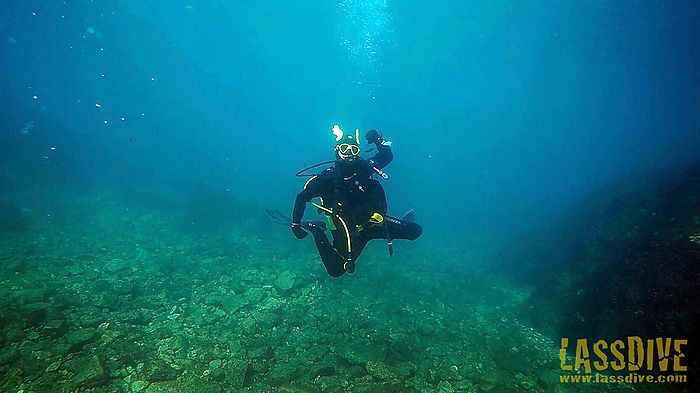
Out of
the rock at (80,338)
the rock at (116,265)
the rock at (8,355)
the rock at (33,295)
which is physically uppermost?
the rock at (116,265)

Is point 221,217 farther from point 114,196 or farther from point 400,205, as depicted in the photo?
point 400,205

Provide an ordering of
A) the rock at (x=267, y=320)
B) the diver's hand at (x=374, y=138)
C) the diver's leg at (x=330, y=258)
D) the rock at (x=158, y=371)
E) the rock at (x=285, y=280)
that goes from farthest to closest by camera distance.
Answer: the rock at (x=285, y=280) < the rock at (x=267, y=320) < the diver's hand at (x=374, y=138) < the diver's leg at (x=330, y=258) < the rock at (x=158, y=371)

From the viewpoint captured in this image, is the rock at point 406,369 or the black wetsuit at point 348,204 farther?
the rock at point 406,369

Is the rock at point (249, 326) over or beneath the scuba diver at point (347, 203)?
beneath

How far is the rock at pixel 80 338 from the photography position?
654 centimetres

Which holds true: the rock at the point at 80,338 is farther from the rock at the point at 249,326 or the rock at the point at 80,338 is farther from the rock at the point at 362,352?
the rock at the point at 362,352

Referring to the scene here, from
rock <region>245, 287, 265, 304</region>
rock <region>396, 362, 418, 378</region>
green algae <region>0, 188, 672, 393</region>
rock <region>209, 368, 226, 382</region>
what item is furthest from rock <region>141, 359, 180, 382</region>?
rock <region>396, 362, 418, 378</region>

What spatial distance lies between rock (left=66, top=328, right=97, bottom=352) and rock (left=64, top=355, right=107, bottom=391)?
453 millimetres

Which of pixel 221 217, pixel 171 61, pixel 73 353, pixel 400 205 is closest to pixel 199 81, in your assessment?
pixel 171 61

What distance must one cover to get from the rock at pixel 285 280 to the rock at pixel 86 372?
16.3 feet

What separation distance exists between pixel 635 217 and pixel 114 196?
26292mm

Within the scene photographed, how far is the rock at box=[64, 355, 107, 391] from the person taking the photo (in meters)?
5.70

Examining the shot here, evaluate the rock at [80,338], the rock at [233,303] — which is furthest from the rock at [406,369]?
the rock at [80,338]

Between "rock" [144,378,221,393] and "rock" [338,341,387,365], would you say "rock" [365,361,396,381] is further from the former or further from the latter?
"rock" [144,378,221,393]
